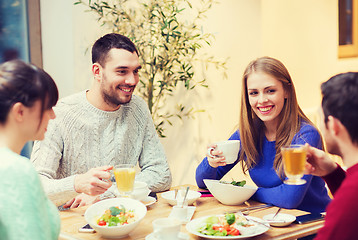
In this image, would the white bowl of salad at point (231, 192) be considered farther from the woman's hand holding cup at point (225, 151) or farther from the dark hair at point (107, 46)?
the dark hair at point (107, 46)

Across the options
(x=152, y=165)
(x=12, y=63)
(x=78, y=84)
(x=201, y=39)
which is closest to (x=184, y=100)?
(x=201, y=39)

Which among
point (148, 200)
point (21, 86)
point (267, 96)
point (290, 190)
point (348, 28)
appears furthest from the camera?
point (348, 28)

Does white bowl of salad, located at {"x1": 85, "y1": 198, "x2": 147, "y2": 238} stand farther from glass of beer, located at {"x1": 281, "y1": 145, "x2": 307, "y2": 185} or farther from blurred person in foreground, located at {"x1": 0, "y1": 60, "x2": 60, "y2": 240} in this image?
glass of beer, located at {"x1": 281, "y1": 145, "x2": 307, "y2": 185}

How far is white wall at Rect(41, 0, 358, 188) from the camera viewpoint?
3363 mm

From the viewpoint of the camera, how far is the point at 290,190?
2021 mm

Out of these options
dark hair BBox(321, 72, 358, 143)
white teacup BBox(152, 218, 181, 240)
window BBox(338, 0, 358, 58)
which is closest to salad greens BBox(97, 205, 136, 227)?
white teacup BBox(152, 218, 181, 240)

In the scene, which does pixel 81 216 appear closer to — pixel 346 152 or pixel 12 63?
pixel 12 63

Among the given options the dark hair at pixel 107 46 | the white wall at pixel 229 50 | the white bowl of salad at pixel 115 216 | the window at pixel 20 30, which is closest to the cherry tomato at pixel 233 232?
the white bowl of salad at pixel 115 216

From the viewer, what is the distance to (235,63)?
414cm

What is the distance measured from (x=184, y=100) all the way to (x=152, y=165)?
133 cm

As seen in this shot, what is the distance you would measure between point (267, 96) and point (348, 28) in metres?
3.55

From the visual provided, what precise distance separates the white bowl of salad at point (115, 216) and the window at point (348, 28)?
4.31m

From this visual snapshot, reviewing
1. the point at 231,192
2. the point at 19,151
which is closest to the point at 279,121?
the point at 231,192

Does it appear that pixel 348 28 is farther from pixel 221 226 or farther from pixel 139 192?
pixel 221 226
